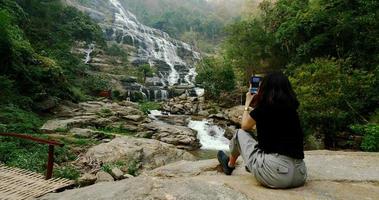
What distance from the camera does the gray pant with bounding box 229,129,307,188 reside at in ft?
10.2

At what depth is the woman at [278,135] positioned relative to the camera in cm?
307

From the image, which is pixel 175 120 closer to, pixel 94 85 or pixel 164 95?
pixel 94 85

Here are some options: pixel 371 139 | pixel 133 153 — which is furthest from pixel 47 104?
pixel 371 139

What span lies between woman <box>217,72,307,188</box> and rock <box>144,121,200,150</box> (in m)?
11.7

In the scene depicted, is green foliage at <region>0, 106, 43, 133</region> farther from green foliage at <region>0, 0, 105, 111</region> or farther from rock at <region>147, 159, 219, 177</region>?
rock at <region>147, 159, 219, 177</region>

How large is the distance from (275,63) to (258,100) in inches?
963

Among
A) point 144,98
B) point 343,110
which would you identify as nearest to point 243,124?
point 343,110

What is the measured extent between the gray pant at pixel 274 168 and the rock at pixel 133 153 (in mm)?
6964

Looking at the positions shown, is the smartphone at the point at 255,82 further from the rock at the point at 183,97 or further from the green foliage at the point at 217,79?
the rock at the point at 183,97

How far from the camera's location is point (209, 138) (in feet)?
57.9

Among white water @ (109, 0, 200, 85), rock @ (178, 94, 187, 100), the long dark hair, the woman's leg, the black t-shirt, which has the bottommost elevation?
the woman's leg

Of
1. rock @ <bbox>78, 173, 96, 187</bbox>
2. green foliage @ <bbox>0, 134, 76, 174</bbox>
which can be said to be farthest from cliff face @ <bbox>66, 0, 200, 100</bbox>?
rock @ <bbox>78, 173, 96, 187</bbox>

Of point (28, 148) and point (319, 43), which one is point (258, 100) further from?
point (319, 43)

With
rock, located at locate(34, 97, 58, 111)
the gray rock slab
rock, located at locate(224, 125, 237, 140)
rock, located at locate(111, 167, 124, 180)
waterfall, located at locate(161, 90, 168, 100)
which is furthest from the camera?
waterfall, located at locate(161, 90, 168, 100)
